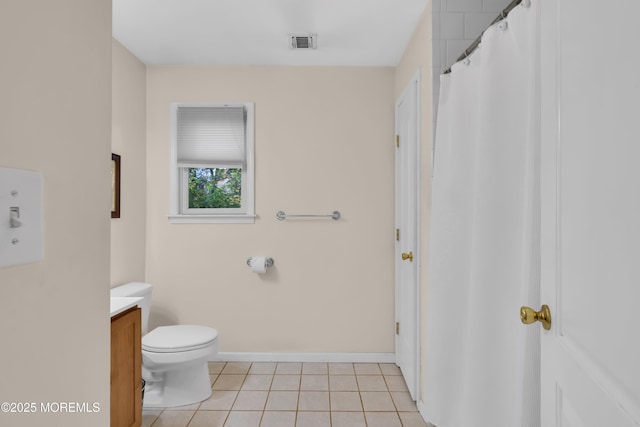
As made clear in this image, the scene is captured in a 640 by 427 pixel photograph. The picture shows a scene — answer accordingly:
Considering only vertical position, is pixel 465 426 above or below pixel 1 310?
below

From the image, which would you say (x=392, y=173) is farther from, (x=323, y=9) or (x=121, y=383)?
(x=121, y=383)

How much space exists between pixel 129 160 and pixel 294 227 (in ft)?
4.12

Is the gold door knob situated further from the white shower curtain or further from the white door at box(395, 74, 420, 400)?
the white door at box(395, 74, 420, 400)

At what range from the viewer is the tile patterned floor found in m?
2.14

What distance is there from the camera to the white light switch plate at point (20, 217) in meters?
0.43

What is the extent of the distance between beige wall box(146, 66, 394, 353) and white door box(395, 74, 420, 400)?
0.43ft

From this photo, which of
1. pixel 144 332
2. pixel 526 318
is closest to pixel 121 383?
pixel 144 332

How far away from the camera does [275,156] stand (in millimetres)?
2949

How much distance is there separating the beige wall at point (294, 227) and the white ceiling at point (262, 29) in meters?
0.15

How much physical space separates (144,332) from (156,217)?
855 mm

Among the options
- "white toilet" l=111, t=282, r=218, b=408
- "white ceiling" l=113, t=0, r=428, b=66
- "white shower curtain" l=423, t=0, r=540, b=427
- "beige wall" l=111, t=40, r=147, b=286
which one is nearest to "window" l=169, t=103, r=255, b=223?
"beige wall" l=111, t=40, r=147, b=286

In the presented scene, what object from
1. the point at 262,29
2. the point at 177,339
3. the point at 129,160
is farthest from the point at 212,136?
the point at 177,339

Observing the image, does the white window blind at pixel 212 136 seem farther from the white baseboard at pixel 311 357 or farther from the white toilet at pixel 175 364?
the white baseboard at pixel 311 357

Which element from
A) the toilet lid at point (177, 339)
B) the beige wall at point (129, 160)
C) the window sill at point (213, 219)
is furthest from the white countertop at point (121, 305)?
the window sill at point (213, 219)
